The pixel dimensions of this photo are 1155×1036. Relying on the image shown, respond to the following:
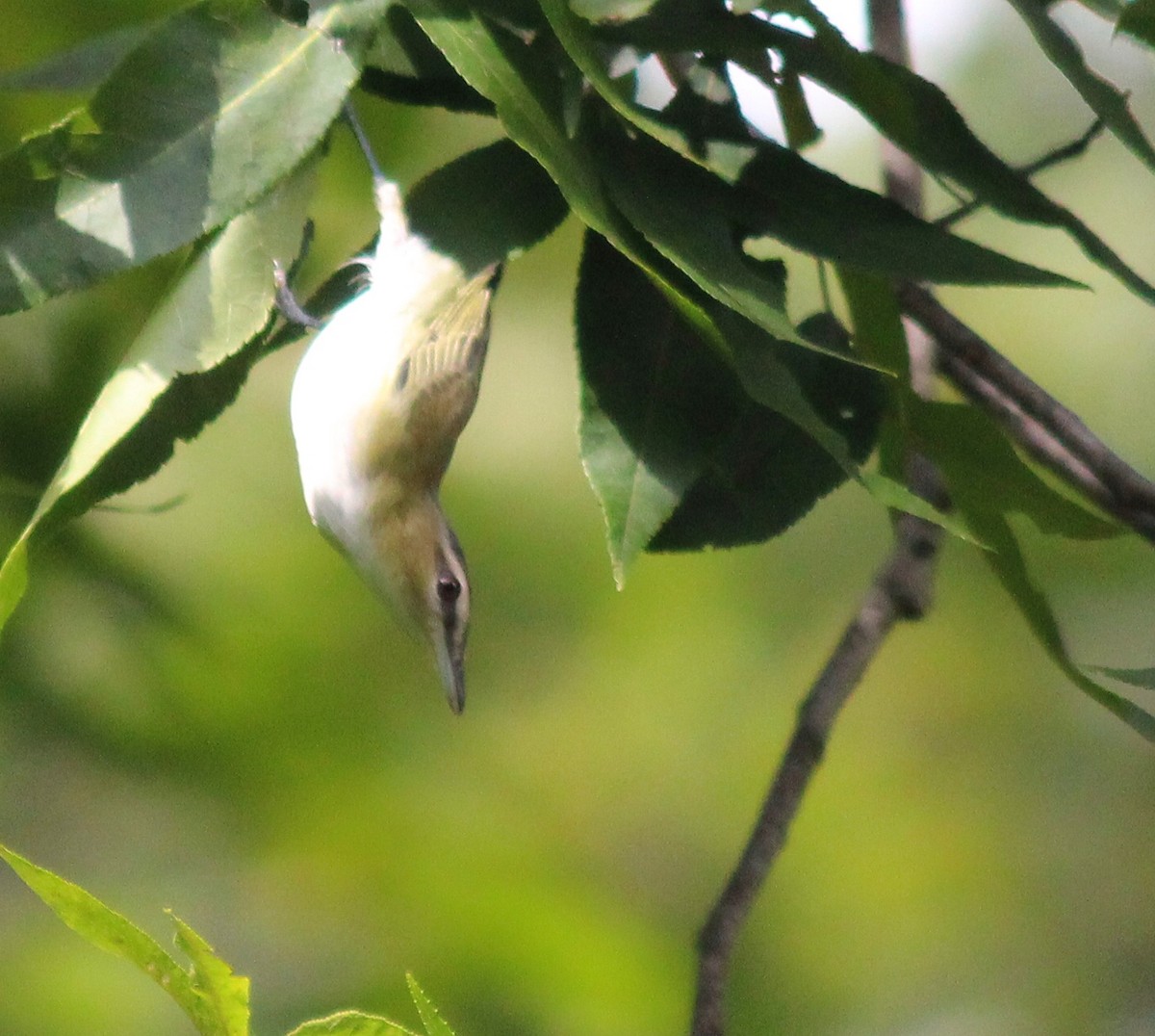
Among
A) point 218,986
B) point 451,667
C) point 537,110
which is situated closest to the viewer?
point 218,986

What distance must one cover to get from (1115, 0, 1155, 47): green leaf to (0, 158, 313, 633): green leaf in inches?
17.9

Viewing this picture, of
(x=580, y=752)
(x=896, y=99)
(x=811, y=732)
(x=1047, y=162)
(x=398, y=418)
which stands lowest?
(x=580, y=752)

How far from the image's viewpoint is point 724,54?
2.35 feet

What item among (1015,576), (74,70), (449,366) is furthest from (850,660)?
(74,70)

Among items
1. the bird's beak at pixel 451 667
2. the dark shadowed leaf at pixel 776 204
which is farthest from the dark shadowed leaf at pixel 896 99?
the bird's beak at pixel 451 667

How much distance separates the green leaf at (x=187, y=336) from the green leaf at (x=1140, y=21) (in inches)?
17.9

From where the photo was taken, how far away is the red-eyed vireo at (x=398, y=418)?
93 centimetres

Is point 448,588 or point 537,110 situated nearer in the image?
point 537,110

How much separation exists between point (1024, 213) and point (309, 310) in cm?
53

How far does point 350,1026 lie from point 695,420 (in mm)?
364

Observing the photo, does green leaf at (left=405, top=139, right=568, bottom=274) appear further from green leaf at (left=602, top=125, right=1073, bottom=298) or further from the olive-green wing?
the olive-green wing

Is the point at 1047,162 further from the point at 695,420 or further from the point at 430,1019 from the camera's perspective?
the point at 430,1019

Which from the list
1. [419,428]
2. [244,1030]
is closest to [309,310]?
[419,428]

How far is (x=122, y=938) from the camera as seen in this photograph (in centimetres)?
54
